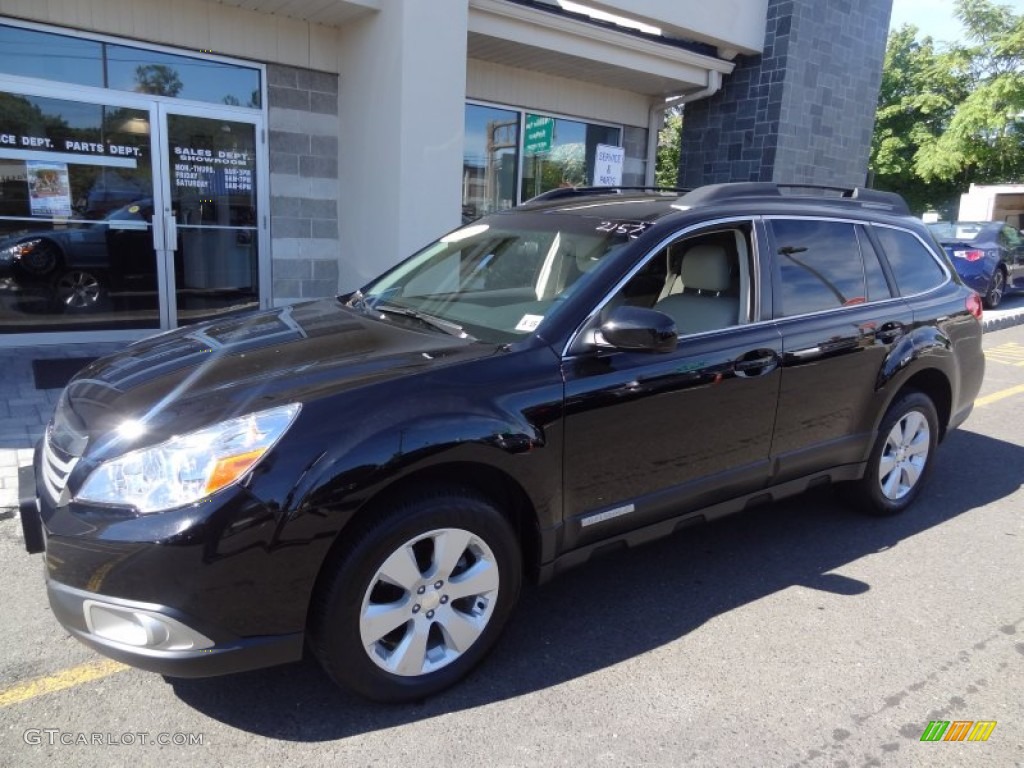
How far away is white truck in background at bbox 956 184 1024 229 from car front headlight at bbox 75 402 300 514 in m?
30.9

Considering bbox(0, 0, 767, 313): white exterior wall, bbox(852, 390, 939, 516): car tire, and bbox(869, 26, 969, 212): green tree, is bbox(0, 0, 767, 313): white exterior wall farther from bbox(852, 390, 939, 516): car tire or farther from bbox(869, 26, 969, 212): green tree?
bbox(869, 26, 969, 212): green tree

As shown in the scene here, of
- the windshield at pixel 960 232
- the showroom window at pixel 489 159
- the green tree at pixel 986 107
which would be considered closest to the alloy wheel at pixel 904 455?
the showroom window at pixel 489 159

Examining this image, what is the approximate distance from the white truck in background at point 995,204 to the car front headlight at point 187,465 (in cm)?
3086

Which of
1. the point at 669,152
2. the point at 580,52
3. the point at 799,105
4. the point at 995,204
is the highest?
the point at 669,152

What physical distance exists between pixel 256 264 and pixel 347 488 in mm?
6737

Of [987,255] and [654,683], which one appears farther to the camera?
[987,255]

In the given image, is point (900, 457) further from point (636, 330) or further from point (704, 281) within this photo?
point (636, 330)

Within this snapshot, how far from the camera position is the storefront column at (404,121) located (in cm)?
733

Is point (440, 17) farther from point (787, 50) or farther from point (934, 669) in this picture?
point (934, 669)

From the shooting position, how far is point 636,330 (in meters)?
2.76

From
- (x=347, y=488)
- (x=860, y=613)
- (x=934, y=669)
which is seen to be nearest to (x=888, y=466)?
(x=860, y=613)

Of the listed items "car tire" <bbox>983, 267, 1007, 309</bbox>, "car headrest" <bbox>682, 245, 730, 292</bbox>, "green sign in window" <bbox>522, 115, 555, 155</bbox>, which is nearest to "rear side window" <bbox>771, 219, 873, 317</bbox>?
"car headrest" <bbox>682, 245, 730, 292</bbox>

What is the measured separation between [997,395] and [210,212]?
823cm

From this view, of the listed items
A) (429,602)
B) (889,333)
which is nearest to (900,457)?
(889,333)
